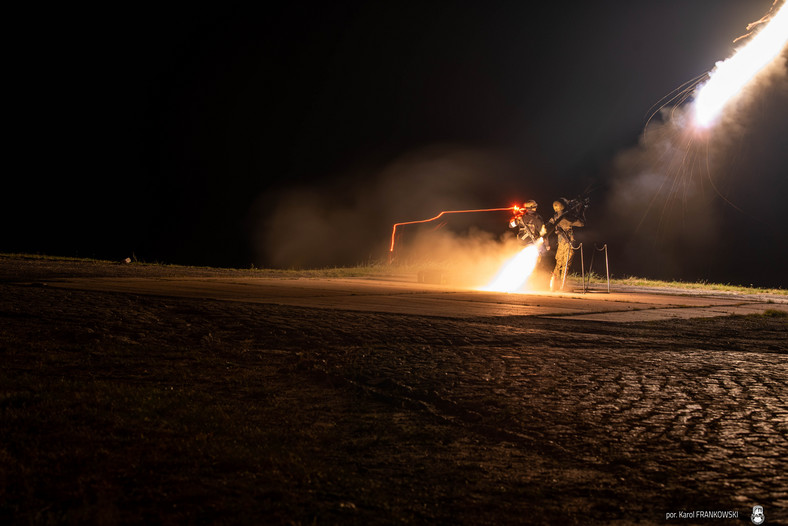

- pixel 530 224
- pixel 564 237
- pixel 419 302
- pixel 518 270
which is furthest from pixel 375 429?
pixel 518 270

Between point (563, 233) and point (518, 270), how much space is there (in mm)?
2103

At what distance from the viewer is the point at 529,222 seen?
635 inches

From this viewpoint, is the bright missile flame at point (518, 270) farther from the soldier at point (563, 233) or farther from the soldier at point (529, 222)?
the soldier at point (563, 233)

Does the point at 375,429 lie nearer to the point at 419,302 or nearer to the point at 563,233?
the point at 419,302

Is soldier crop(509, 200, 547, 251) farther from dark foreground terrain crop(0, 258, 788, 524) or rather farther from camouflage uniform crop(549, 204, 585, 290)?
dark foreground terrain crop(0, 258, 788, 524)

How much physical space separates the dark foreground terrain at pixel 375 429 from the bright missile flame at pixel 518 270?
10402mm

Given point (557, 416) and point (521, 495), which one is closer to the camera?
point (521, 495)

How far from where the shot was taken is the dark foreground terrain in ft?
7.57

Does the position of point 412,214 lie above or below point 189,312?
above

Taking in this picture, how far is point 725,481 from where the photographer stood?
2625mm

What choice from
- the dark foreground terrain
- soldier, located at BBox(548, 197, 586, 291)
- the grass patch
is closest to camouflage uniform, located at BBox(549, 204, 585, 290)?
soldier, located at BBox(548, 197, 586, 291)

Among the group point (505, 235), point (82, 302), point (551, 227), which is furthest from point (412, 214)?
point (82, 302)

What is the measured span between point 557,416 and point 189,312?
16.3 feet

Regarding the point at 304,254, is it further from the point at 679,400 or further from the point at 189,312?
the point at 679,400
